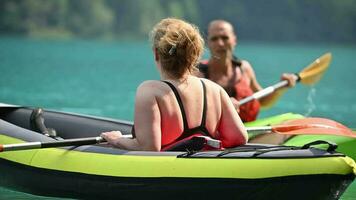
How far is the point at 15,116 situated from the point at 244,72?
230 cm

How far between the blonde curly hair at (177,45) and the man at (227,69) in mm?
3059

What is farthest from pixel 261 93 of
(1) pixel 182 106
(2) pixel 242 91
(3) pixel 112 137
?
(1) pixel 182 106

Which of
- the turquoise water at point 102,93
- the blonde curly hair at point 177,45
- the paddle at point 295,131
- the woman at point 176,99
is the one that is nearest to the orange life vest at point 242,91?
the paddle at point 295,131

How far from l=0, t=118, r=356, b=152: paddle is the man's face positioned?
5.50ft

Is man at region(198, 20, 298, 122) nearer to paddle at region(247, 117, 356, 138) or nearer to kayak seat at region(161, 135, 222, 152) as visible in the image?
paddle at region(247, 117, 356, 138)

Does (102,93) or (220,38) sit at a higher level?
(220,38)

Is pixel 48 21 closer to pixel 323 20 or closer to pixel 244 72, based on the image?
pixel 323 20

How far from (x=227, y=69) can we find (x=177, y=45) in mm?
3539

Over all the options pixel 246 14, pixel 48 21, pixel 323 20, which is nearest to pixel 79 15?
pixel 48 21

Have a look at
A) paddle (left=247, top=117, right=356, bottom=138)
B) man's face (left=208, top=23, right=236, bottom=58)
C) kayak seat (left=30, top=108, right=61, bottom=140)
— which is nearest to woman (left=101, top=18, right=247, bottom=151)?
paddle (left=247, top=117, right=356, bottom=138)

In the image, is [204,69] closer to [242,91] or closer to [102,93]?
[242,91]

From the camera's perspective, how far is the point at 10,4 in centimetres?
6066

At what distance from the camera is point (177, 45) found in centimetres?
538

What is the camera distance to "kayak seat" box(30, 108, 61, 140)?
7.46 metres
